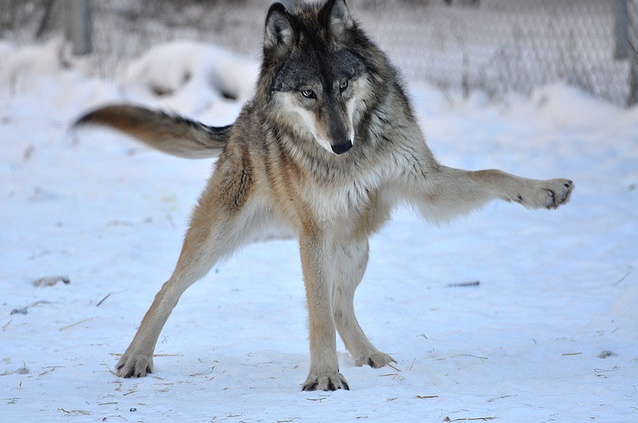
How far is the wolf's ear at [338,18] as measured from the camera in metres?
3.84

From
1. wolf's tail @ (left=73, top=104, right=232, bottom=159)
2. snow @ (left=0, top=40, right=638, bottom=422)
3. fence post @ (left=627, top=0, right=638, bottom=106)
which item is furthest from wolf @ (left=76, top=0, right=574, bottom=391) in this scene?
fence post @ (left=627, top=0, right=638, bottom=106)

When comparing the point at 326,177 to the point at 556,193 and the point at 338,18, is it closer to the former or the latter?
the point at 338,18

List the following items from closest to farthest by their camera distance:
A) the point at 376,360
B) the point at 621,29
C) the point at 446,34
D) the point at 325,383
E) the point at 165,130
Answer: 1. the point at 325,383
2. the point at 376,360
3. the point at 165,130
4. the point at 621,29
5. the point at 446,34

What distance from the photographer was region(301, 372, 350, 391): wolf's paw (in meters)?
3.51

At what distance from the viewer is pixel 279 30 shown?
3.89 meters

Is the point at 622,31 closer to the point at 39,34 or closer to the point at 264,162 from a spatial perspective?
the point at 264,162

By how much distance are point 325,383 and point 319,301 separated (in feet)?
1.34

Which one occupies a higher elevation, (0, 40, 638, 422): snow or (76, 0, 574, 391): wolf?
(76, 0, 574, 391): wolf

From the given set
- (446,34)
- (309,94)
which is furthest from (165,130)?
(446,34)

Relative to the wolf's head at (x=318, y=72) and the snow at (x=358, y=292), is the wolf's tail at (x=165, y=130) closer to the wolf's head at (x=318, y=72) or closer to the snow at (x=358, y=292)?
the wolf's head at (x=318, y=72)

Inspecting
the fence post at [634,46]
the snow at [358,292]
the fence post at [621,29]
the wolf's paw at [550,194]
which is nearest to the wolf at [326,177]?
the wolf's paw at [550,194]

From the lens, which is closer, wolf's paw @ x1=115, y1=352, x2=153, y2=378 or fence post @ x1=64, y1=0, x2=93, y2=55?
wolf's paw @ x1=115, y1=352, x2=153, y2=378

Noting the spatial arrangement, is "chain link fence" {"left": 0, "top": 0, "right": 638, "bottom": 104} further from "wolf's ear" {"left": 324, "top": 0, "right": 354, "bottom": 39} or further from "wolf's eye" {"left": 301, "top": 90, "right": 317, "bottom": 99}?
"wolf's eye" {"left": 301, "top": 90, "right": 317, "bottom": 99}

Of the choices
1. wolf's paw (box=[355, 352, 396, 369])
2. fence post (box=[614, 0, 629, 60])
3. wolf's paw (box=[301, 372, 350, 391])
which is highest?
fence post (box=[614, 0, 629, 60])
